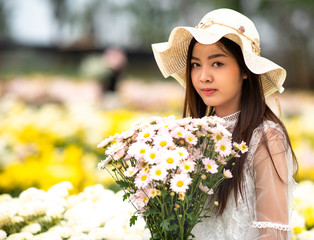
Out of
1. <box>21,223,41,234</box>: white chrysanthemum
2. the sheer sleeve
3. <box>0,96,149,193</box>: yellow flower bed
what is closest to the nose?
the sheer sleeve

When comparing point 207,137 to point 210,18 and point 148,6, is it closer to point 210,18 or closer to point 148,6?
point 210,18

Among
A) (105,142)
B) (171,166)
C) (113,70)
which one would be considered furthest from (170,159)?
(113,70)

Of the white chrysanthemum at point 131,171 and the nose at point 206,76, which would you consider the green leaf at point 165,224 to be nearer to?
the white chrysanthemum at point 131,171

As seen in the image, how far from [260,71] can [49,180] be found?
1.81 metres

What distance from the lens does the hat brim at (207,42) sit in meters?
1.62

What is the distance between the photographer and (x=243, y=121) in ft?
5.72

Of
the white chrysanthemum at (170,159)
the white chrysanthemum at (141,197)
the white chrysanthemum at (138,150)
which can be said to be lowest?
the white chrysanthemum at (141,197)

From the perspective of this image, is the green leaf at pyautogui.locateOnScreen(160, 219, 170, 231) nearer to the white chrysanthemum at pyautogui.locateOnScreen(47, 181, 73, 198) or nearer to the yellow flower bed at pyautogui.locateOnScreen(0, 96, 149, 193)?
the white chrysanthemum at pyautogui.locateOnScreen(47, 181, 73, 198)

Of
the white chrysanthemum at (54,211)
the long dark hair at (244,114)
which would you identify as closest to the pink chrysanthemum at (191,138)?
the long dark hair at (244,114)

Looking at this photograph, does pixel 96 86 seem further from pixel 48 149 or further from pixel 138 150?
pixel 138 150

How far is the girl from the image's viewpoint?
5.18ft

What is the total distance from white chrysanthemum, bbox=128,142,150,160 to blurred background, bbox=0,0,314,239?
3.11 ft

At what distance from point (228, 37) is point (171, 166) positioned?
722 millimetres

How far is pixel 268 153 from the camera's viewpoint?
5.27 ft
